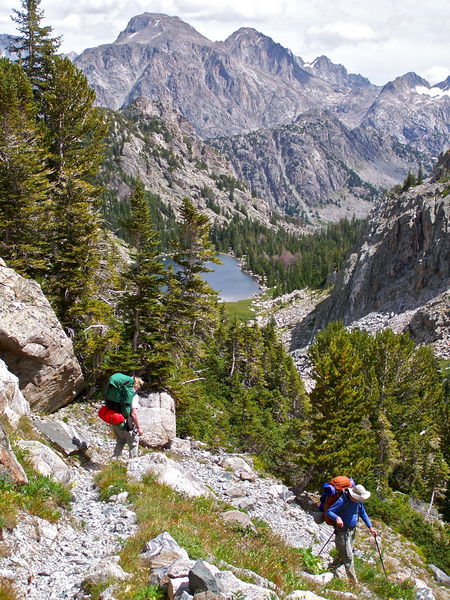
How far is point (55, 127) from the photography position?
1144 inches

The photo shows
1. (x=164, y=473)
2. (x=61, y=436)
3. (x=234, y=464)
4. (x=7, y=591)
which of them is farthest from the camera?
(x=234, y=464)

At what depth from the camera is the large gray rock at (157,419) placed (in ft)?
64.9

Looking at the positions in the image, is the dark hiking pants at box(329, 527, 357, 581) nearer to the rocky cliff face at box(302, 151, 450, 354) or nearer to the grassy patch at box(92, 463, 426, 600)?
the grassy patch at box(92, 463, 426, 600)

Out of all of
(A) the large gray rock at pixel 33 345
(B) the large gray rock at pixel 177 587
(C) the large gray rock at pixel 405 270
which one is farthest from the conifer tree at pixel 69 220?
(C) the large gray rock at pixel 405 270

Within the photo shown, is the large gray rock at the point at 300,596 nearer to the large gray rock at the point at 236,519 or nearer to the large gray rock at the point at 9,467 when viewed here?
the large gray rock at the point at 236,519

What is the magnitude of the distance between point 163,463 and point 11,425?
4.52 m

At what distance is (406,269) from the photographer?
281 feet

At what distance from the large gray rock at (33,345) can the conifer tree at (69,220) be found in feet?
9.69

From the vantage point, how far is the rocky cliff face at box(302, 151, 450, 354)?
70.1 metres

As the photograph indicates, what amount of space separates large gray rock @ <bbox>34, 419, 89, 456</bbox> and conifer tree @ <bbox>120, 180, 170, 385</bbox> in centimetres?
709

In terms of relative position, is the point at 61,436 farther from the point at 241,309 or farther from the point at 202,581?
the point at 241,309

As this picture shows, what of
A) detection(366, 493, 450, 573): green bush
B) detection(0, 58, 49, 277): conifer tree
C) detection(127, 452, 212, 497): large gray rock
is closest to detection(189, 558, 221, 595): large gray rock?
detection(127, 452, 212, 497): large gray rock

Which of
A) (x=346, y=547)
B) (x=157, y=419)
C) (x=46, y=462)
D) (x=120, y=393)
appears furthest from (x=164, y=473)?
(x=157, y=419)

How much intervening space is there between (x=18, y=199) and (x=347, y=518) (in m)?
19.9
